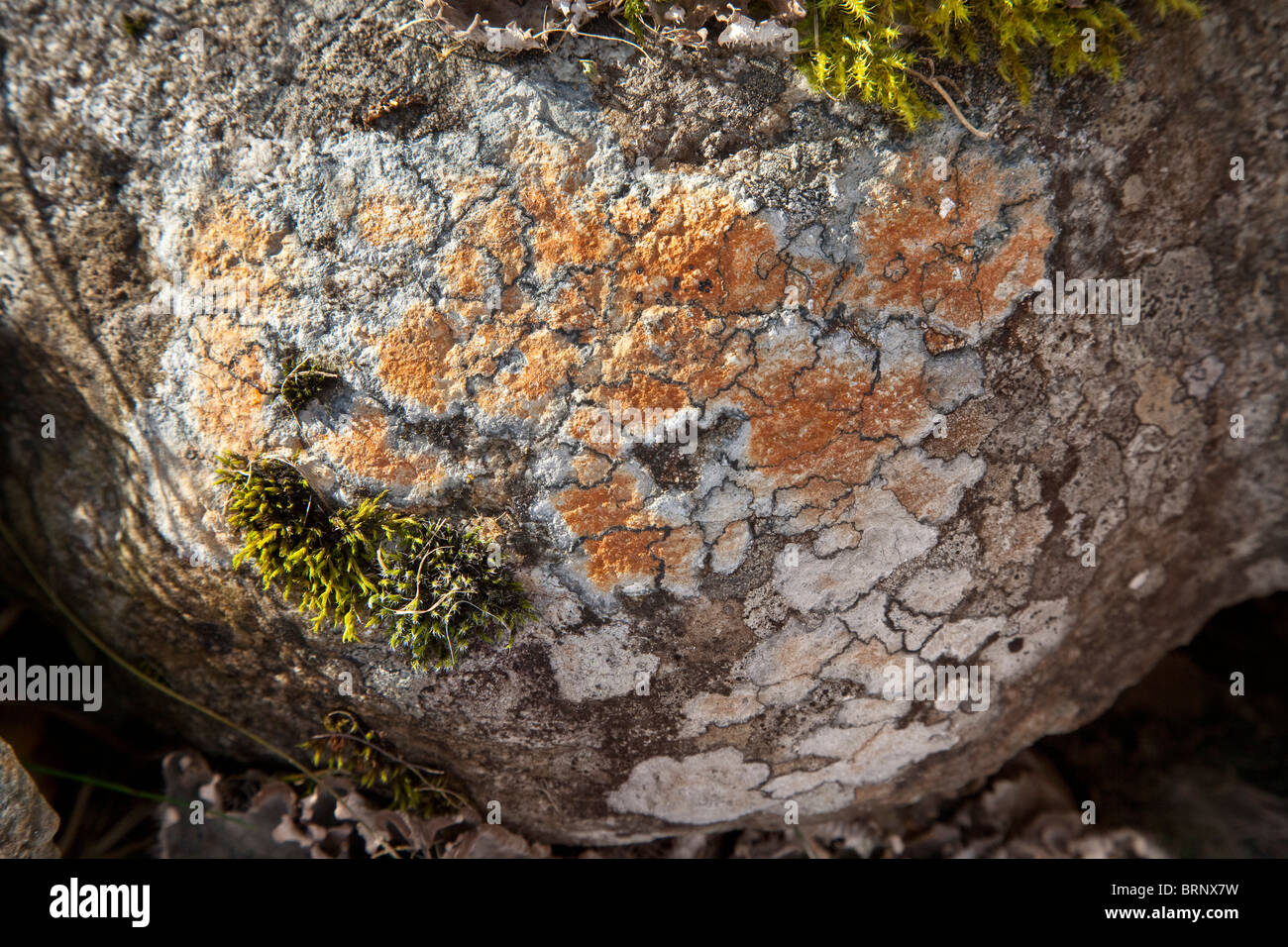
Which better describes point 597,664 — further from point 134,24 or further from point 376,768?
point 134,24

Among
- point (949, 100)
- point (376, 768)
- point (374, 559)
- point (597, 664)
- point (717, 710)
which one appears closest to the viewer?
point (949, 100)

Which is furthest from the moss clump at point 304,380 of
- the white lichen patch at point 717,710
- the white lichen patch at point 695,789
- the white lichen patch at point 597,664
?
the white lichen patch at point 695,789

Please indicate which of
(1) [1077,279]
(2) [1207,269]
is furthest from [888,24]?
(2) [1207,269]

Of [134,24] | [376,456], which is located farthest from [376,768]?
[134,24]

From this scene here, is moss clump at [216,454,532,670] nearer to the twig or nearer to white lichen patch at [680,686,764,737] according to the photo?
white lichen patch at [680,686,764,737]

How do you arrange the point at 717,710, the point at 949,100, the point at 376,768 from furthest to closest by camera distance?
the point at 376,768 < the point at 717,710 < the point at 949,100

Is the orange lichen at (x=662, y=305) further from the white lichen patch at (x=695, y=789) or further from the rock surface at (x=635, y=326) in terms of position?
the white lichen patch at (x=695, y=789)

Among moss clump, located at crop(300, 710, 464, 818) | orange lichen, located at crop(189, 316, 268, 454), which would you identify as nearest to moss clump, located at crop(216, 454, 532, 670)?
orange lichen, located at crop(189, 316, 268, 454)
